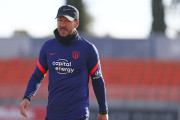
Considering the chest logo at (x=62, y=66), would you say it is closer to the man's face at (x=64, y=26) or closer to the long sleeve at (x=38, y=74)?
the long sleeve at (x=38, y=74)

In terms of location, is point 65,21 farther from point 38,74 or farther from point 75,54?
point 38,74

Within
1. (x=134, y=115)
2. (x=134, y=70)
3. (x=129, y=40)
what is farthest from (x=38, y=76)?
(x=129, y=40)

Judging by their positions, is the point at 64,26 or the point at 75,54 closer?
the point at 64,26

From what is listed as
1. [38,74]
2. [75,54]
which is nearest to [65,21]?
[75,54]

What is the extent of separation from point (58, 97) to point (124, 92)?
11.9 metres

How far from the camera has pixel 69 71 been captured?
211 inches

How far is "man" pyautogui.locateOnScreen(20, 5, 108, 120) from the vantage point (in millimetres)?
5301

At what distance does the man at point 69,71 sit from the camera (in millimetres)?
5301

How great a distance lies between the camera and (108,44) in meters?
21.8

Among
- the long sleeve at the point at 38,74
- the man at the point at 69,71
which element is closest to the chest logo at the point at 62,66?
the man at the point at 69,71

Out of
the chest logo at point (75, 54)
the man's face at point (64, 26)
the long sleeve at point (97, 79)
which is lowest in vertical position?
the long sleeve at point (97, 79)

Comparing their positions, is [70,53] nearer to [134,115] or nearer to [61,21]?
[61,21]

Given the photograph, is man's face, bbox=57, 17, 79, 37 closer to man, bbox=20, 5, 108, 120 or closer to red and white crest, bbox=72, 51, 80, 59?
man, bbox=20, 5, 108, 120

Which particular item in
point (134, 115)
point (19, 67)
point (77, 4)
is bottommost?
point (134, 115)
